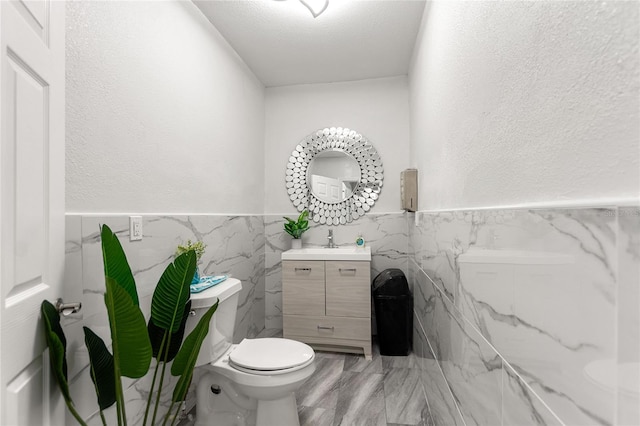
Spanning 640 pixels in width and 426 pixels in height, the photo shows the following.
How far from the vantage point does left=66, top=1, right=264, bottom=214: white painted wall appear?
3.73ft

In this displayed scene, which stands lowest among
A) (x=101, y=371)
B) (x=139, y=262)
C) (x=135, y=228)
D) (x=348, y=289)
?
(x=348, y=289)

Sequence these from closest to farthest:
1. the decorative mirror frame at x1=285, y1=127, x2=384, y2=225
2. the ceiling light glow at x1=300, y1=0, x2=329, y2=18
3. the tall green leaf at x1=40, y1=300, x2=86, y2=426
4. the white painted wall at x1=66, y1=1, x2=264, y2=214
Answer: the tall green leaf at x1=40, y1=300, x2=86, y2=426 < the white painted wall at x1=66, y1=1, x2=264, y2=214 < the ceiling light glow at x1=300, y1=0, x2=329, y2=18 < the decorative mirror frame at x1=285, y1=127, x2=384, y2=225

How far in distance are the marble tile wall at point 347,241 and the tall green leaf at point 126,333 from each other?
6.88ft

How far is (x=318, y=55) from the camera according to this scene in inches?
97.0

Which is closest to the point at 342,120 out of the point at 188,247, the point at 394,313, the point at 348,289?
the point at 348,289

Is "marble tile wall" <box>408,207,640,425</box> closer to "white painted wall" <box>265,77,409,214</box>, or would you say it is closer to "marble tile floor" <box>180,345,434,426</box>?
"marble tile floor" <box>180,345,434,426</box>

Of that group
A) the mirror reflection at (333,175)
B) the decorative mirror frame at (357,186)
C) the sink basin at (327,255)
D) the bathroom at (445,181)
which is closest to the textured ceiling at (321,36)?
the bathroom at (445,181)

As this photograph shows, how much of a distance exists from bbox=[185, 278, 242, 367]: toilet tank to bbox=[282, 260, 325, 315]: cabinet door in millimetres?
851

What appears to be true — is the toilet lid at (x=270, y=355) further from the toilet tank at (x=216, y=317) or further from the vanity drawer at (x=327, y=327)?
the vanity drawer at (x=327, y=327)

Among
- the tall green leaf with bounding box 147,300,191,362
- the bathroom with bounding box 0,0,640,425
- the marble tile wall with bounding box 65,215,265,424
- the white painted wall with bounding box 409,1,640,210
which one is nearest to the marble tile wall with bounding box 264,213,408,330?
the bathroom with bounding box 0,0,640,425

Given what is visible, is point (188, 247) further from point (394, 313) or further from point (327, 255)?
point (394, 313)

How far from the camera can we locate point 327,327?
2.44 metres

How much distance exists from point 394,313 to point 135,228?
1.94 m

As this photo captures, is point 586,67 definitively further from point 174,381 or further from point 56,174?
point 174,381
